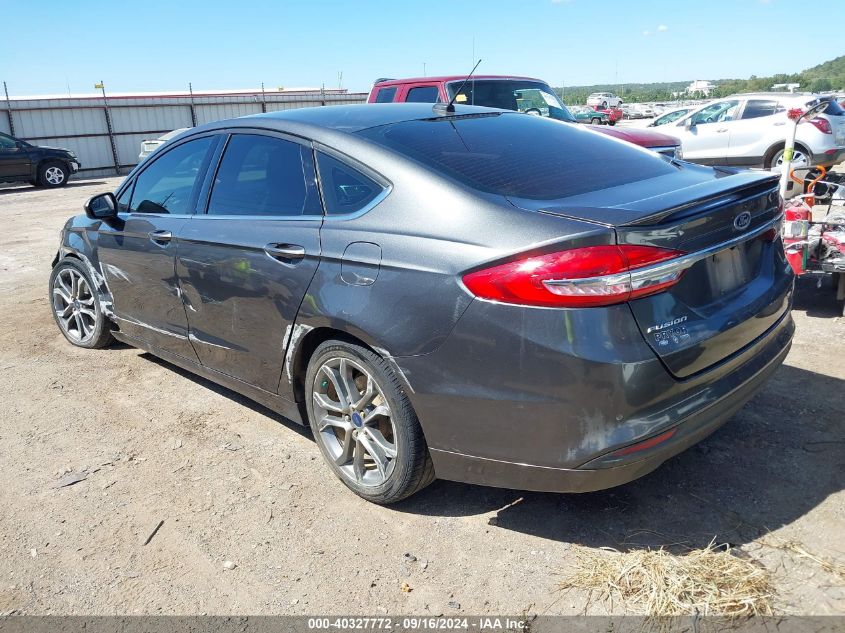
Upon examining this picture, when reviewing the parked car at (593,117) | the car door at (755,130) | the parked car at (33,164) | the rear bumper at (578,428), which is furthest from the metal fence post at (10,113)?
the rear bumper at (578,428)

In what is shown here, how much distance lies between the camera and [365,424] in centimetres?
311

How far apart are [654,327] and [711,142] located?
12841 mm

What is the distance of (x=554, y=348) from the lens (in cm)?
240

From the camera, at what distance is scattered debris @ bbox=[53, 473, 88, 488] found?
11.5 feet

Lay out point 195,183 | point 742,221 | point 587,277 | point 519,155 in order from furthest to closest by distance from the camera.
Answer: point 195,183 → point 519,155 → point 742,221 → point 587,277

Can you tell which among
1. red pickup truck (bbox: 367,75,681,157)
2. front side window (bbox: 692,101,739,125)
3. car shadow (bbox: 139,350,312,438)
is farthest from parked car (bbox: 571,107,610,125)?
car shadow (bbox: 139,350,312,438)

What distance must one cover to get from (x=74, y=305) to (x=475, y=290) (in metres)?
4.03

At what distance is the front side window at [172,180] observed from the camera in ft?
13.3

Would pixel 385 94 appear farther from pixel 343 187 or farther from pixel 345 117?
pixel 343 187

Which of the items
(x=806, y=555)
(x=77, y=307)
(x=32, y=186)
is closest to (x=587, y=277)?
(x=806, y=555)

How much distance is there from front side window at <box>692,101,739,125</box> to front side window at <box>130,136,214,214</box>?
40.6 feet

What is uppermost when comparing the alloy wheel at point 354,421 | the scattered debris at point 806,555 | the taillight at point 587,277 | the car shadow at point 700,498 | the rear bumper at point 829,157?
the taillight at point 587,277

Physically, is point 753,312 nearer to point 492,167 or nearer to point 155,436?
point 492,167

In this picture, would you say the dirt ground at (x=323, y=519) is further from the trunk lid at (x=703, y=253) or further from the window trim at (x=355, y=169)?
the window trim at (x=355, y=169)
